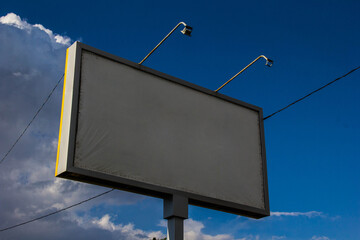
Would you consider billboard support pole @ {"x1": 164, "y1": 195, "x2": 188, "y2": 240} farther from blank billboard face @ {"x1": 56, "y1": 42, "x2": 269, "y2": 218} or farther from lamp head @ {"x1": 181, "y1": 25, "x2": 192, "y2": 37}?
lamp head @ {"x1": 181, "y1": 25, "x2": 192, "y2": 37}

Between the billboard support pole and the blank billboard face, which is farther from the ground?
the blank billboard face

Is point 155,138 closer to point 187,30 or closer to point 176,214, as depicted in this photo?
point 176,214

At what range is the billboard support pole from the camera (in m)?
11.1

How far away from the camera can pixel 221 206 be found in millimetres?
12523

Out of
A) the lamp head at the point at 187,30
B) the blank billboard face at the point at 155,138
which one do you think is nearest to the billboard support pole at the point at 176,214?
the blank billboard face at the point at 155,138

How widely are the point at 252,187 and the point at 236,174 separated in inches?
25.2

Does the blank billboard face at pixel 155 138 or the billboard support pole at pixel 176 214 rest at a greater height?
the blank billboard face at pixel 155 138

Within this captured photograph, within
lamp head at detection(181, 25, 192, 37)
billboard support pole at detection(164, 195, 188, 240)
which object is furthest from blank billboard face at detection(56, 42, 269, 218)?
lamp head at detection(181, 25, 192, 37)

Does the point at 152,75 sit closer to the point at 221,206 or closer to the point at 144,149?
the point at 144,149

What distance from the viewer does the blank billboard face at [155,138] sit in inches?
429

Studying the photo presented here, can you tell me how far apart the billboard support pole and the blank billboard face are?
0.67 feet

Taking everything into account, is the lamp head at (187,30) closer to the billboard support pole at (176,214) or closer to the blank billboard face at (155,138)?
the blank billboard face at (155,138)

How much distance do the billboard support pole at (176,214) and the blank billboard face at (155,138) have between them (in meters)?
0.20

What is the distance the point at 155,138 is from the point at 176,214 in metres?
1.92
